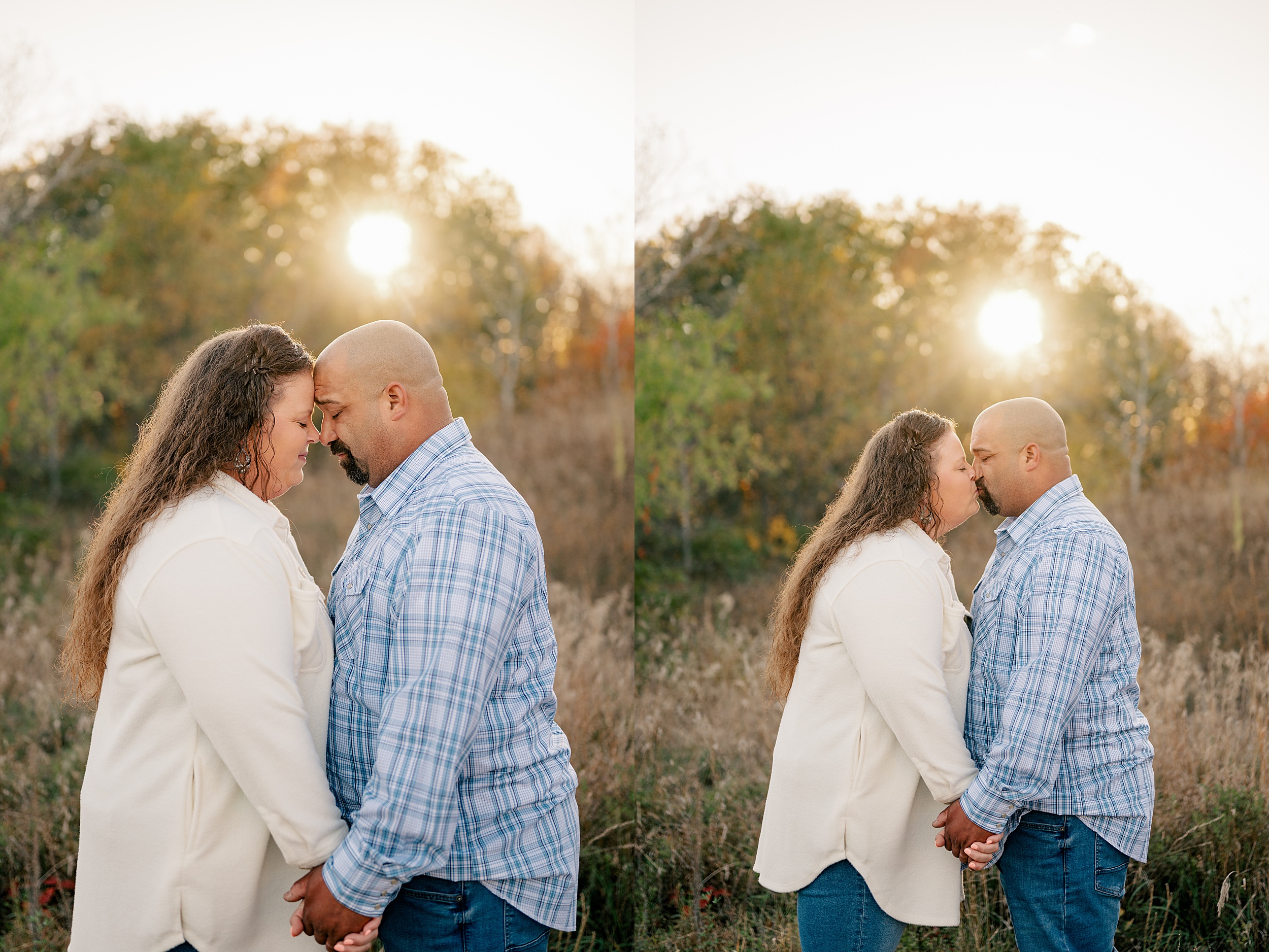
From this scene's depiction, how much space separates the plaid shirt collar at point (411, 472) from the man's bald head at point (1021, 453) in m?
1.50

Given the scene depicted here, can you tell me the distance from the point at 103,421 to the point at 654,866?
16.2 meters

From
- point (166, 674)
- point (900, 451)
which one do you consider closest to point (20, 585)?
point (166, 674)

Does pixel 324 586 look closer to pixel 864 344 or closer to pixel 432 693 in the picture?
pixel 864 344

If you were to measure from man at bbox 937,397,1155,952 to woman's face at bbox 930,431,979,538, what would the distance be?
0.67 feet

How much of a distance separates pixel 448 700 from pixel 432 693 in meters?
0.03

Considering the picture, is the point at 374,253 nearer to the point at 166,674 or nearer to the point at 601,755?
the point at 601,755

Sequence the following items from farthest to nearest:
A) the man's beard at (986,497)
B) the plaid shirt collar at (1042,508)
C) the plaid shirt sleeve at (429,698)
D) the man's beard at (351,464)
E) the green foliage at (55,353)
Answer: the green foliage at (55,353) < the man's beard at (986,497) < the plaid shirt collar at (1042,508) < the man's beard at (351,464) < the plaid shirt sleeve at (429,698)

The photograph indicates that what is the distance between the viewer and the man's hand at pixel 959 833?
2240 mm

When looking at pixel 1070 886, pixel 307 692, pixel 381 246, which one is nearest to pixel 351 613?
pixel 307 692

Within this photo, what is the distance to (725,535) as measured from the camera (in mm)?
10023

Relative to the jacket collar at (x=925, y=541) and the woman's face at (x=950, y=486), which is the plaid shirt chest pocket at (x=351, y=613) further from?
the woman's face at (x=950, y=486)

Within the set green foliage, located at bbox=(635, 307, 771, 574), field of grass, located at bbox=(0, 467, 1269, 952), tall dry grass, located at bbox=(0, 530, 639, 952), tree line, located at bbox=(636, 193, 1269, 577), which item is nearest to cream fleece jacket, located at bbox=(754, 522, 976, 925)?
field of grass, located at bbox=(0, 467, 1269, 952)

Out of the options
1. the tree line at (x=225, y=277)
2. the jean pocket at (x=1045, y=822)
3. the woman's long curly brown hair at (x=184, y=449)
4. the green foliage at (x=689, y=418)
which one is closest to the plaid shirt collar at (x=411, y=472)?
the woman's long curly brown hair at (x=184, y=449)

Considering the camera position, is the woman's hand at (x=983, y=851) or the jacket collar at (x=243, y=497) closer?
the jacket collar at (x=243, y=497)
